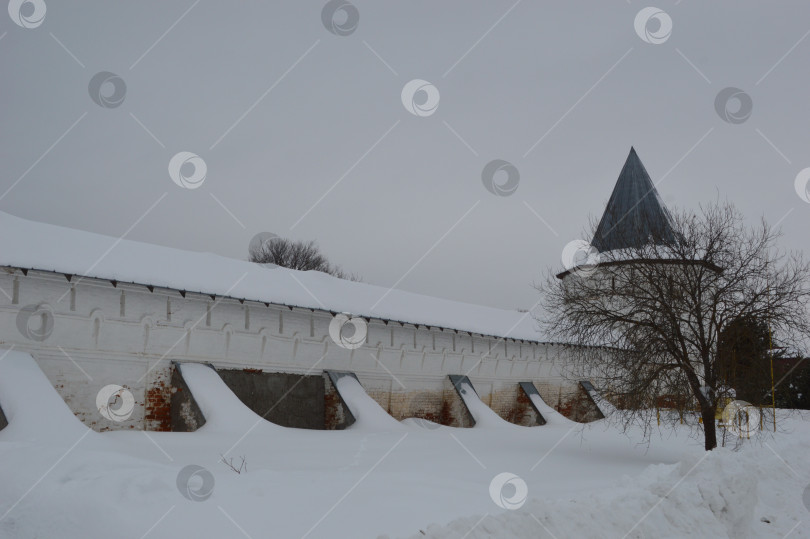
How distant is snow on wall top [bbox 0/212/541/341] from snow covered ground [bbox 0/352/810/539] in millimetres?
→ 2408

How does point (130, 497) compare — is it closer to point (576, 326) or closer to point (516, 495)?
point (516, 495)

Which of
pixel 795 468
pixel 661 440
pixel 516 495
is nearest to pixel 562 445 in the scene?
pixel 661 440

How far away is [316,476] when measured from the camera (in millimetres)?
8406

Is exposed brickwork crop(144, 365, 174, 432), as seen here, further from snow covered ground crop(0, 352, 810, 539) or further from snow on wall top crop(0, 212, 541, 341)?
snow on wall top crop(0, 212, 541, 341)

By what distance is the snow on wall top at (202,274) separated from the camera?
49.8ft

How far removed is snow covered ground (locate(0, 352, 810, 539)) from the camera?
634cm

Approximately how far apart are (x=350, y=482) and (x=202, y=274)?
1147 centimetres

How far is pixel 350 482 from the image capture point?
27.1 feet

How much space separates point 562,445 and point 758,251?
6.93 meters

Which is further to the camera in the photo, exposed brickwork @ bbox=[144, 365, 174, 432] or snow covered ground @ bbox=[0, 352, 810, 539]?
exposed brickwork @ bbox=[144, 365, 174, 432]

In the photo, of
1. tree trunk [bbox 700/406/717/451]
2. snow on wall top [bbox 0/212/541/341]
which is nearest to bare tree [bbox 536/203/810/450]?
tree trunk [bbox 700/406/717/451]

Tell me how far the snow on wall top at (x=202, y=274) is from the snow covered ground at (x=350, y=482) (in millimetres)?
2408

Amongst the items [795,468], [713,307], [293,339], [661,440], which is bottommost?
[795,468]

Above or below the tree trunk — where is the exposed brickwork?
above
